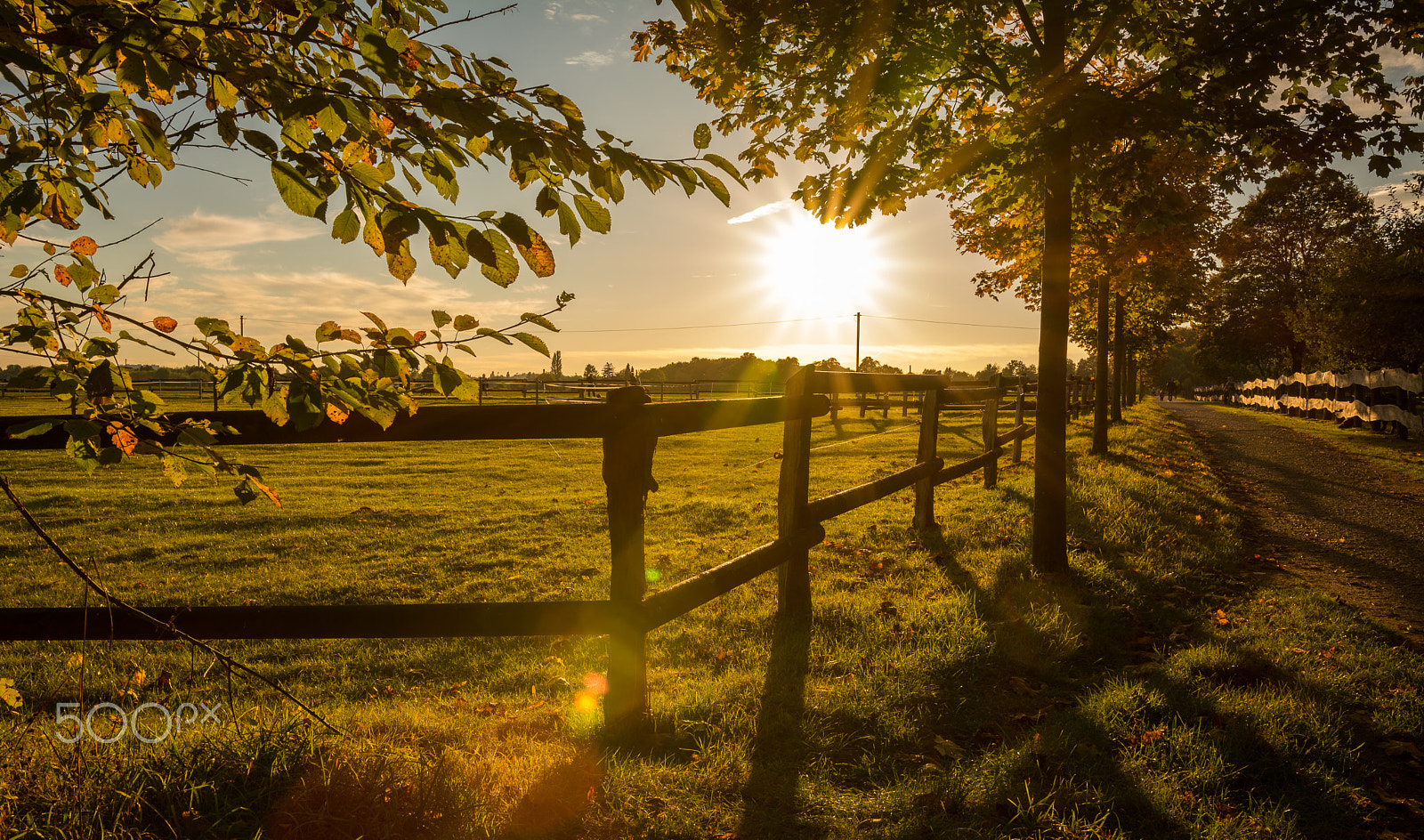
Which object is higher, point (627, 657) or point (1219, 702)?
point (627, 657)

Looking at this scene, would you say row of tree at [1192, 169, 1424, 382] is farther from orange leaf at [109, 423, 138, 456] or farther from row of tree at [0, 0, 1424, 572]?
orange leaf at [109, 423, 138, 456]

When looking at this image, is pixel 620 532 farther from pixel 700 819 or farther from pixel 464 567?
pixel 464 567

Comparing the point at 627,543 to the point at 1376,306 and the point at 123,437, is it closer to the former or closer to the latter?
the point at 123,437

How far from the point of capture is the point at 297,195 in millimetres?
1597

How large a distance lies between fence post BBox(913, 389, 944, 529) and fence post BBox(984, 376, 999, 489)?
218 centimetres

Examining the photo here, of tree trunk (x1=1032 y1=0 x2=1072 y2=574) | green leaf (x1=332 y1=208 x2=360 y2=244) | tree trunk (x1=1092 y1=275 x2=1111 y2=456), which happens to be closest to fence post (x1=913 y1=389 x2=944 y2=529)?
tree trunk (x1=1032 y1=0 x2=1072 y2=574)

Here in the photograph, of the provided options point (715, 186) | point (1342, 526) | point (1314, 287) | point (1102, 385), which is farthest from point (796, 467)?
point (1314, 287)

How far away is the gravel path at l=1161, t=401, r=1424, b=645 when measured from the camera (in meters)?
5.57

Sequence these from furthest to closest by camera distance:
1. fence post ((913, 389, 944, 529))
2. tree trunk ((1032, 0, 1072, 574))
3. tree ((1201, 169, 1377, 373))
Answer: tree ((1201, 169, 1377, 373)) < fence post ((913, 389, 944, 529)) < tree trunk ((1032, 0, 1072, 574))

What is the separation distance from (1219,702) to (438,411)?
4225 millimetres

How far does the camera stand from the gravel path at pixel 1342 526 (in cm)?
557

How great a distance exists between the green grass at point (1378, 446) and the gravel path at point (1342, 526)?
402 millimetres

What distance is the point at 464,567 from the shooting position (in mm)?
A: 7156

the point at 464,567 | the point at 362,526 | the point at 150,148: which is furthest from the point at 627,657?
the point at 362,526
